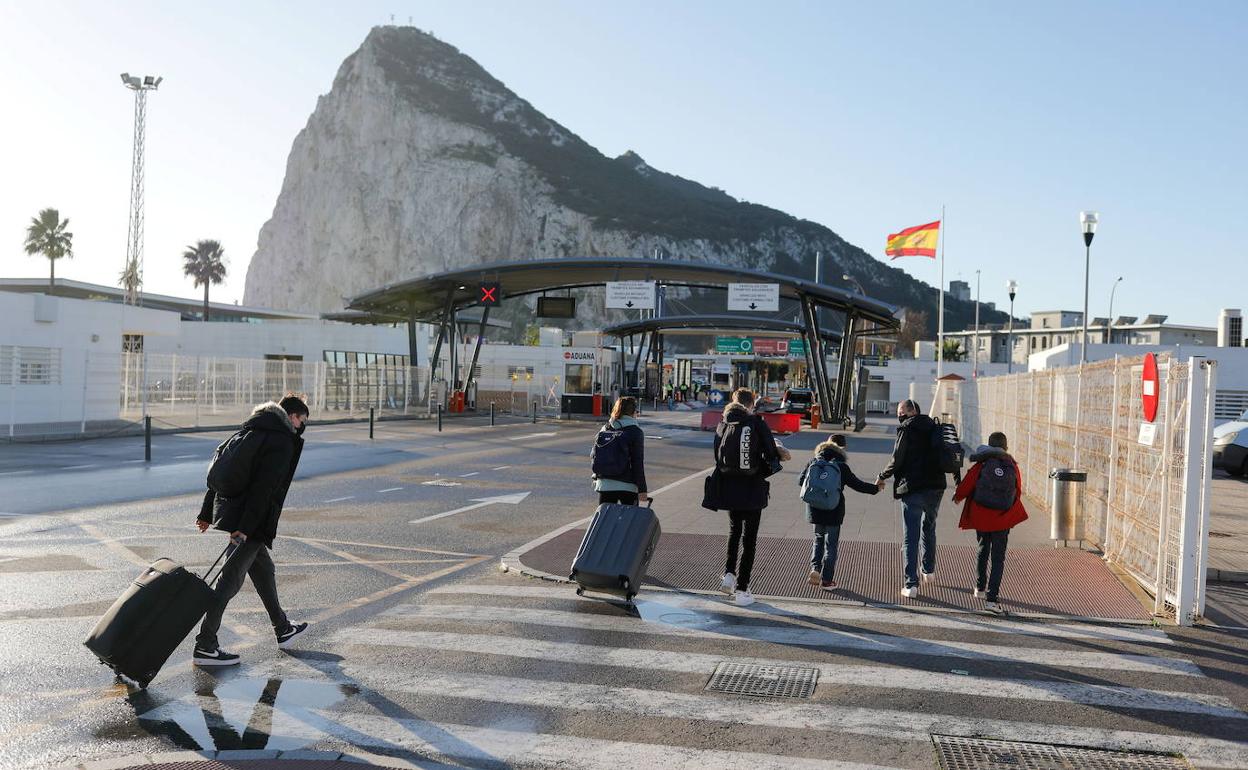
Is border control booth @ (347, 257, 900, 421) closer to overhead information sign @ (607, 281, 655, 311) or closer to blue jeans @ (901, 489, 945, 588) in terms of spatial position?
overhead information sign @ (607, 281, 655, 311)

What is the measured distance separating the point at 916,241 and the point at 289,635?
40.0m

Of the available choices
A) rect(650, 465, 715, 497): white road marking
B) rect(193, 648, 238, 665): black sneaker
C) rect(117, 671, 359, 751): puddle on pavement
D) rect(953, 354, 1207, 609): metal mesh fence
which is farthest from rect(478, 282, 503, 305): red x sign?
rect(117, 671, 359, 751): puddle on pavement

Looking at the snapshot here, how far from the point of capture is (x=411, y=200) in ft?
522

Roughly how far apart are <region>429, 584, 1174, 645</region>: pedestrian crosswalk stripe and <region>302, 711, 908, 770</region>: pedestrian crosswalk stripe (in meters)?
3.19

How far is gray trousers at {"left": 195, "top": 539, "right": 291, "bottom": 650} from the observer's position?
21.5ft

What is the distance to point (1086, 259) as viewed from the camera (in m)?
33.7

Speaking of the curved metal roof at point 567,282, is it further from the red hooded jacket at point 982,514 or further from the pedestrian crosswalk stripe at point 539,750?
the pedestrian crosswalk stripe at point 539,750

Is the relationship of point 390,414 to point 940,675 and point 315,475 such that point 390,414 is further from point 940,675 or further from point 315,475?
point 940,675

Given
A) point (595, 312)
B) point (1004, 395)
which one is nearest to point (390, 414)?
point (1004, 395)

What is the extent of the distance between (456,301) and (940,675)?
146ft

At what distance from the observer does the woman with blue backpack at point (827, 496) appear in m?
9.06

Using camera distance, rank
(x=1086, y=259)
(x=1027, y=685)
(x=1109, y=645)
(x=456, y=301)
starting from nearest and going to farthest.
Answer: (x=1027, y=685) → (x=1109, y=645) → (x=1086, y=259) → (x=456, y=301)

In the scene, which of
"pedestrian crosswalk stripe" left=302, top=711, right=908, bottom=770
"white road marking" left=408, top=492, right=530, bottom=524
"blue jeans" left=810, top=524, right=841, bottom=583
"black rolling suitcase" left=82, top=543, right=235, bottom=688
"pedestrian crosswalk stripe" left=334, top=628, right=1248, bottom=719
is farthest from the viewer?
"white road marking" left=408, top=492, right=530, bottom=524

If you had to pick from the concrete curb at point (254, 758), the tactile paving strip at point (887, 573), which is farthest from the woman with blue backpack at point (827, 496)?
the concrete curb at point (254, 758)
